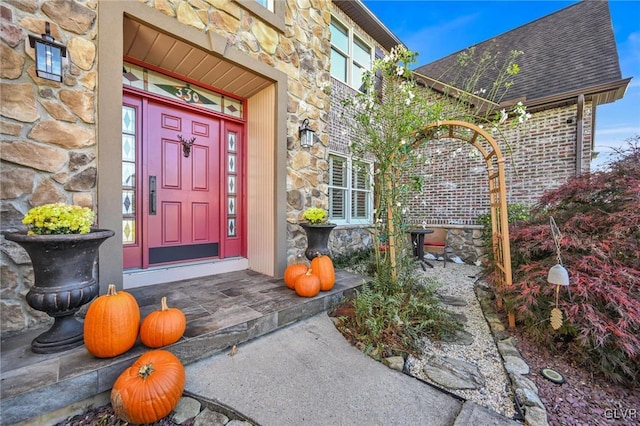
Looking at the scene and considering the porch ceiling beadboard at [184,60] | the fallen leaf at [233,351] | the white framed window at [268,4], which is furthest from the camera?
the white framed window at [268,4]

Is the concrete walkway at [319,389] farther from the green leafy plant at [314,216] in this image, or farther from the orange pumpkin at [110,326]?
the green leafy plant at [314,216]

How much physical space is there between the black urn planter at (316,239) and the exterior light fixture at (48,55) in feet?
8.30

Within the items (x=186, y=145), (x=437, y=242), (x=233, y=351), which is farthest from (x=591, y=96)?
(x=233, y=351)

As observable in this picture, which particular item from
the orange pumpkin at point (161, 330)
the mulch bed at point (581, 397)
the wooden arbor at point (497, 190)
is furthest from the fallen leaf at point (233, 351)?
the wooden arbor at point (497, 190)

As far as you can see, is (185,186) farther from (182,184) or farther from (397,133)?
(397,133)

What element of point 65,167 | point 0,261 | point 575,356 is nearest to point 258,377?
point 0,261

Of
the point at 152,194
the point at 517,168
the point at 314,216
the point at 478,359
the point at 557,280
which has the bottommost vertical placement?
the point at 478,359

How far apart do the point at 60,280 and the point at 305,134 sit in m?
2.75

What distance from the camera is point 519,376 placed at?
5.66ft

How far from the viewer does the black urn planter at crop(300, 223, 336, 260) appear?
326cm

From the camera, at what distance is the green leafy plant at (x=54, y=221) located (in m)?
1.48

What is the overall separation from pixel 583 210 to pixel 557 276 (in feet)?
3.59

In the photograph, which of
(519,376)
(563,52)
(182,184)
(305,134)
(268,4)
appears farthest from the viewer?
(563,52)

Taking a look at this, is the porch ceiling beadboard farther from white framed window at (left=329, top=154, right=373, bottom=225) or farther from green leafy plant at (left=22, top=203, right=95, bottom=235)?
white framed window at (left=329, top=154, right=373, bottom=225)
